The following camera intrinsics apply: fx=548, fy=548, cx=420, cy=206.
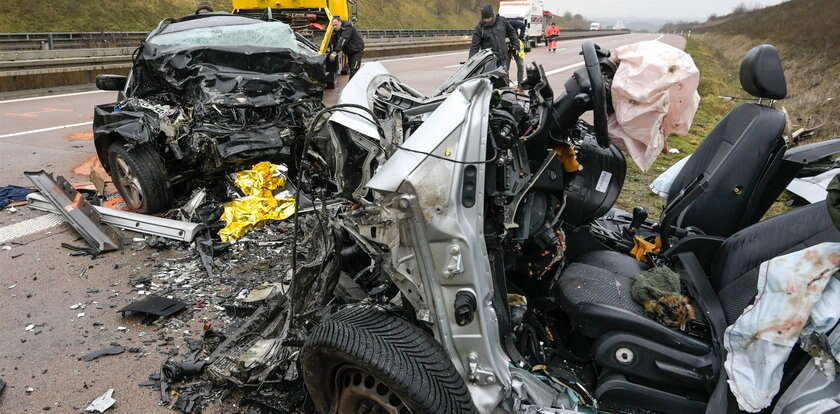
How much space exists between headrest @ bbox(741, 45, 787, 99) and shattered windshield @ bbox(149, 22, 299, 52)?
4836 mm

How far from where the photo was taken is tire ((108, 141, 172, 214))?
5.07 meters

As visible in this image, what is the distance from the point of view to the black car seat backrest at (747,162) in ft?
9.52

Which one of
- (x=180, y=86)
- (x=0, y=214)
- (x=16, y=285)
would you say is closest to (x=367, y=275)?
(x=16, y=285)

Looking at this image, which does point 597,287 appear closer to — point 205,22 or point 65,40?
point 205,22

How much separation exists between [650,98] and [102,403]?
9.80 ft

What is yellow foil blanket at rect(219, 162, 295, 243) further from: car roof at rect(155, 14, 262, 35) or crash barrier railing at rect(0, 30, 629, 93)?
crash barrier railing at rect(0, 30, 629, 93)

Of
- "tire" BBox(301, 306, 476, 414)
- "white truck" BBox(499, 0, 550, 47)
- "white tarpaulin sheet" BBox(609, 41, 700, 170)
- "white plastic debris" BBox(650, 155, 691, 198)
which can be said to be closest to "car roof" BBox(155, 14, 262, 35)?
"white plastic debris" BBox(650, 155, 691, 198)

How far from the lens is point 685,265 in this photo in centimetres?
274

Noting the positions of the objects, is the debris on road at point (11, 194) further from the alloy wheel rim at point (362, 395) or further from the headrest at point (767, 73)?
→ the headrest at point (767, 73)

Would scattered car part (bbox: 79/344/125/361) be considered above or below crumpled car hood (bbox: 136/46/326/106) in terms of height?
below

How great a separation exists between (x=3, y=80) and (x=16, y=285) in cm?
1048

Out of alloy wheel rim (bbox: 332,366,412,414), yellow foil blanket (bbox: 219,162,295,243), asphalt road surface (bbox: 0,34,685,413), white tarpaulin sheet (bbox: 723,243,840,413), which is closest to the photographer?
white tarpaulin sheet (bbox: 723,243,840,413)

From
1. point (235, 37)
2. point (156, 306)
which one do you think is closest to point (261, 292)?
point (156, 306)

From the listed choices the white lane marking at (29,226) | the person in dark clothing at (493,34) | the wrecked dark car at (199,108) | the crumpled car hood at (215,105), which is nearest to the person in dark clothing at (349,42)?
the person in dark clothing at (493,34)
